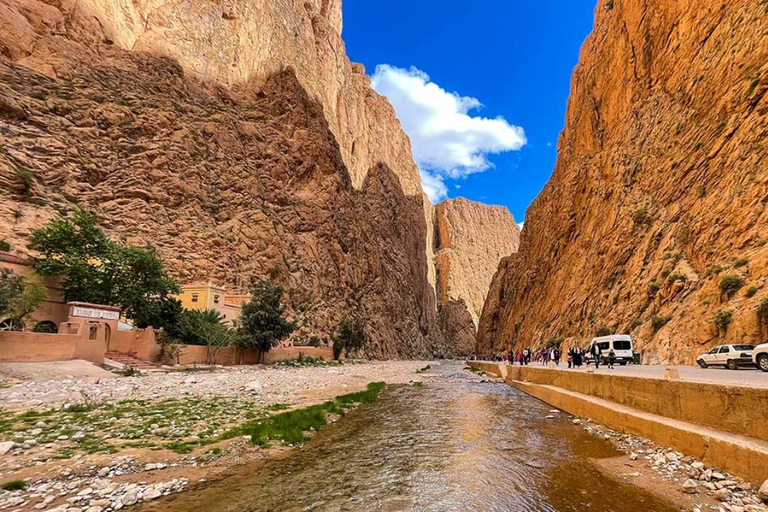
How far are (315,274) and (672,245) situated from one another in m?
43.7

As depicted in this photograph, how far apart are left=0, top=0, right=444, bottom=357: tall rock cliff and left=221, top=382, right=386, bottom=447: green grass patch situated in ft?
107

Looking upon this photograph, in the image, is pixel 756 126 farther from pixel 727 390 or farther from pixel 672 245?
pixel 727 390

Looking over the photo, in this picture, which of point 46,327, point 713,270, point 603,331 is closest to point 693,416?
point 713,270

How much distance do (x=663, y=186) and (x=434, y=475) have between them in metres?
33.0

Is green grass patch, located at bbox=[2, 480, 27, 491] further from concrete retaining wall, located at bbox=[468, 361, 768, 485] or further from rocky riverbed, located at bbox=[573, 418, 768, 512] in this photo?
Result: concrete retaining wall, located at bbox=[468, 361, 768, 485]

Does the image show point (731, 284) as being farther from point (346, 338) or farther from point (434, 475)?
point (346, 338)

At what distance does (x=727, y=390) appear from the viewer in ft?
24.5

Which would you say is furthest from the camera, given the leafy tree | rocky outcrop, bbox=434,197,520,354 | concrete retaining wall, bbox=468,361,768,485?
rocky outcrop, bbox=434,197,520,354

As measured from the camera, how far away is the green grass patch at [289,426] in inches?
385

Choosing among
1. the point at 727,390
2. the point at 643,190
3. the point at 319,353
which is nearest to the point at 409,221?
the point at 319,353

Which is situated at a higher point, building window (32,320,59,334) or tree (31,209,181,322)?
tree (31,209,181,322)

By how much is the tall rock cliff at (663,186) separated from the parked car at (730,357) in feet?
7.55

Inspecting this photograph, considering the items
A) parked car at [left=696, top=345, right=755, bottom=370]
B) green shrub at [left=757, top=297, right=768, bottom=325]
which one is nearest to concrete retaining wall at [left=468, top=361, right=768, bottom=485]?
parked car at [left=696, top=345, right=755, bottom=370]

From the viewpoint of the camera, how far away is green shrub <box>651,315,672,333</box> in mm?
23945
